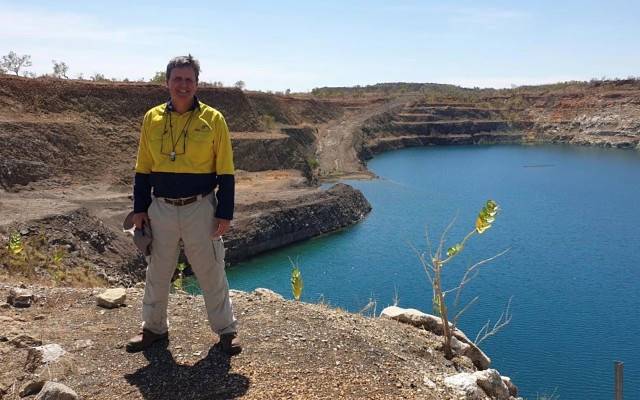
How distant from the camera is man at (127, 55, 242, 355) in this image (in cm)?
439

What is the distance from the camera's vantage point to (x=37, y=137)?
26.6m

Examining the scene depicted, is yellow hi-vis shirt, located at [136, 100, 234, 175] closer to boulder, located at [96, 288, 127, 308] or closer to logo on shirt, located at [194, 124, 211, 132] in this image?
logo on shirt, located at [194, 124, 211, 132]

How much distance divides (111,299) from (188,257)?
1.84m

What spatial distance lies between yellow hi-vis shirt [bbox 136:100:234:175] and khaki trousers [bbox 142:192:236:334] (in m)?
0.27

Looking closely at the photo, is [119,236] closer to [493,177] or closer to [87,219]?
[87,219]

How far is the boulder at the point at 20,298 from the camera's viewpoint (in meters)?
5.90

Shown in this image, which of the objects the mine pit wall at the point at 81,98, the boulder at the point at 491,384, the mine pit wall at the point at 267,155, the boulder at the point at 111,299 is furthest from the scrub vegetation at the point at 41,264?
the mine pit wall at the point at 267,155

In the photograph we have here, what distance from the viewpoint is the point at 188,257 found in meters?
4.58

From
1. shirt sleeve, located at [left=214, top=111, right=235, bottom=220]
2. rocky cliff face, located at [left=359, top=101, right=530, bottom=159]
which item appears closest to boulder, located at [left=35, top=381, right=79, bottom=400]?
shirt sleeve, located at [left=214, top=111, right=235, bottom=220]

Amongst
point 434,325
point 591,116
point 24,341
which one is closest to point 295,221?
point 434,325

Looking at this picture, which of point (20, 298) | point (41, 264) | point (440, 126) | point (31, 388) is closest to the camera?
point (31, 388)

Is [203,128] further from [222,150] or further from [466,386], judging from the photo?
[466,386]

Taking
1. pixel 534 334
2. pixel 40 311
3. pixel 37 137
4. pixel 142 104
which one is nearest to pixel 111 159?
pixel 37 137

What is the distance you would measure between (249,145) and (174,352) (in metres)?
31.9
